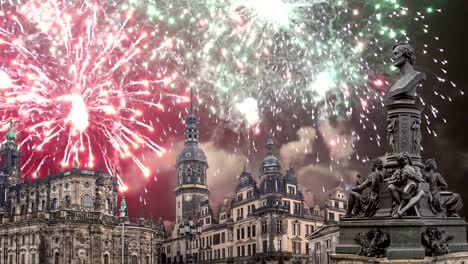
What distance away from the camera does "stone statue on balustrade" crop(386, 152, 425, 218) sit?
1425 centimetres

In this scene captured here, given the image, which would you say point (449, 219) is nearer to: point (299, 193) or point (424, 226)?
point (424, 226)

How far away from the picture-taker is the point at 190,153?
8975 cm

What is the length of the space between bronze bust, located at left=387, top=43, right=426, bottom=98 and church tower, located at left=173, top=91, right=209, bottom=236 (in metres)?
74.2

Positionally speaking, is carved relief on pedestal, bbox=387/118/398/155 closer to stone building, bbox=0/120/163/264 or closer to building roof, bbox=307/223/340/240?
building roof, bbox=307/223/340/240

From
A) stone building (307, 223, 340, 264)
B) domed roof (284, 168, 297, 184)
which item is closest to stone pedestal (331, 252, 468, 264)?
stone building (307, 223, 340, 264)

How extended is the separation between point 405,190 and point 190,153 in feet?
250

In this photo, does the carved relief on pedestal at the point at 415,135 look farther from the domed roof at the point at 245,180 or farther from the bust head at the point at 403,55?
the domed roof at the point at 245,180

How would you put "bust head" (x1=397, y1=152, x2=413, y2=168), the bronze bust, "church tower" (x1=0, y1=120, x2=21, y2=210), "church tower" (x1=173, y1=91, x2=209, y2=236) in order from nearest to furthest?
"bust head" (x1=397, y1=152, x2=413, y2=168), the bronze bust, "church tower" (x1=0, y1=120, x2=21, y2=210), "church tower" (x1=173, y1=91, x2=209, y2=236)

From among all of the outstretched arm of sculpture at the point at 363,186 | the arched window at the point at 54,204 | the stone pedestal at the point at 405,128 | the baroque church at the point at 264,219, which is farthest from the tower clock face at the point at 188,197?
the stone pedestal at the point at 405,128

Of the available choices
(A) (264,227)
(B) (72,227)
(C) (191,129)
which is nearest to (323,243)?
(A) (264,227)

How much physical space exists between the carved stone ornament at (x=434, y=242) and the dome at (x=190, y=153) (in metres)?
75.4

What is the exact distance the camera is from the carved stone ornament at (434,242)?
14.1 meters

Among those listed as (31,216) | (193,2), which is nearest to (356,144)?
(193,2)

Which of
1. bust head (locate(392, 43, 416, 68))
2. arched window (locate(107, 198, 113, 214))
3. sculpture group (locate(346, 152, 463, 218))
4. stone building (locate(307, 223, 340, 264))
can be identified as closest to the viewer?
sculpture group (locate(346, 152, 463, 218))
